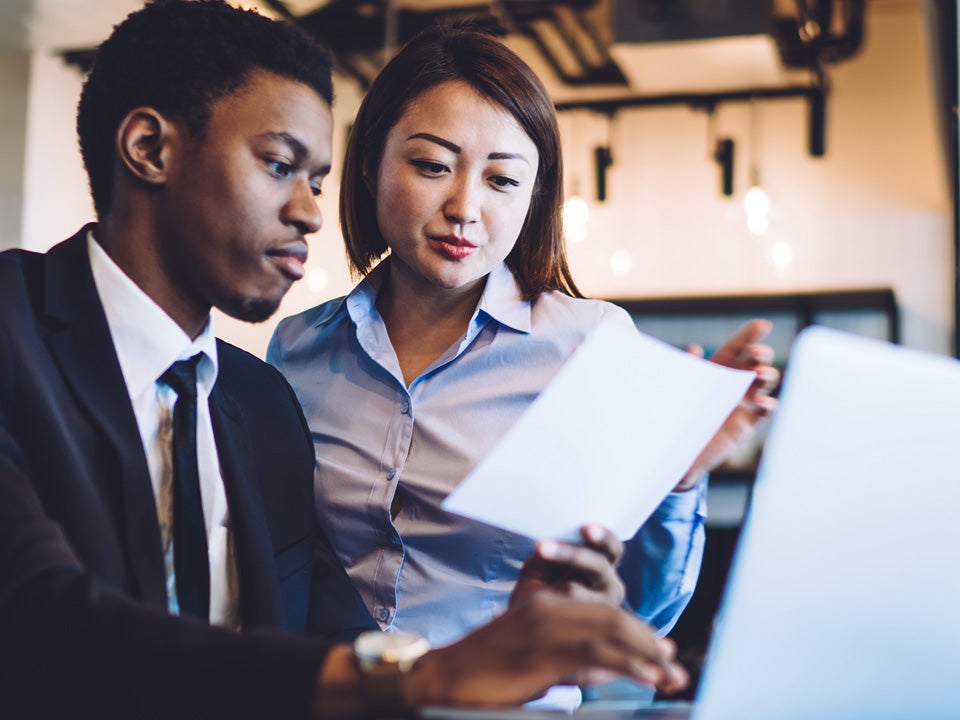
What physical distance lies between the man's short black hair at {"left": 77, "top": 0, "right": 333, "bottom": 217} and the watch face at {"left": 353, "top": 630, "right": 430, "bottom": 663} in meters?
0.60

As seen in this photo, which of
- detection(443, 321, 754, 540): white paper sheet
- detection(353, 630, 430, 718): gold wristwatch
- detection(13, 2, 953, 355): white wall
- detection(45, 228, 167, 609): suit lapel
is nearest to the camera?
detection(353, 630, 430, 718): gold wristwatch

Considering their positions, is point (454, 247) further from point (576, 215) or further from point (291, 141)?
point (576, 215)

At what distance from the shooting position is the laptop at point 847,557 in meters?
0.70

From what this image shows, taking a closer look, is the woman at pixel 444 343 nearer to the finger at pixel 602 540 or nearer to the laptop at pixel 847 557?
the finger at pixel 602 540

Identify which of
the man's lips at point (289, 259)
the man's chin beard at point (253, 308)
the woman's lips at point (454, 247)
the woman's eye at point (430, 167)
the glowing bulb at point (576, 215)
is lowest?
the man's chin beard at point (253, 308)

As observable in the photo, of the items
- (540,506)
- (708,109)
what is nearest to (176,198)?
(540,506)

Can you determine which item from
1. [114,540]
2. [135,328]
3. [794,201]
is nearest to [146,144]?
[135,328]

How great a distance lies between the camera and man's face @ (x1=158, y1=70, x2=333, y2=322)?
1049mm

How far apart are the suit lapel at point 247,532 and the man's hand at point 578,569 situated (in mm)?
268

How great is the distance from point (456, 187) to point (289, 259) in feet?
1.14

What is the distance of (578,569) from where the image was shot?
89 centimetres

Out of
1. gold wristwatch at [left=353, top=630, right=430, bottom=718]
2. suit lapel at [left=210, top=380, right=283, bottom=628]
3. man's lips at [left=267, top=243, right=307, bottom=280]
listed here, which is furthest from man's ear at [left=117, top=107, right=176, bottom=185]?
gold wristwatch at [left=353, top=630, right=430, bottom=718]

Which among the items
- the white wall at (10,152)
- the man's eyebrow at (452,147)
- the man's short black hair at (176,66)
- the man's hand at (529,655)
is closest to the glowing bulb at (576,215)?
the white wall at (10,152)

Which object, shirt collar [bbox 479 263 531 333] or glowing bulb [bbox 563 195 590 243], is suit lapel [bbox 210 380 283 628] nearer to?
shirt collar [bbox 479 263 531 333]
